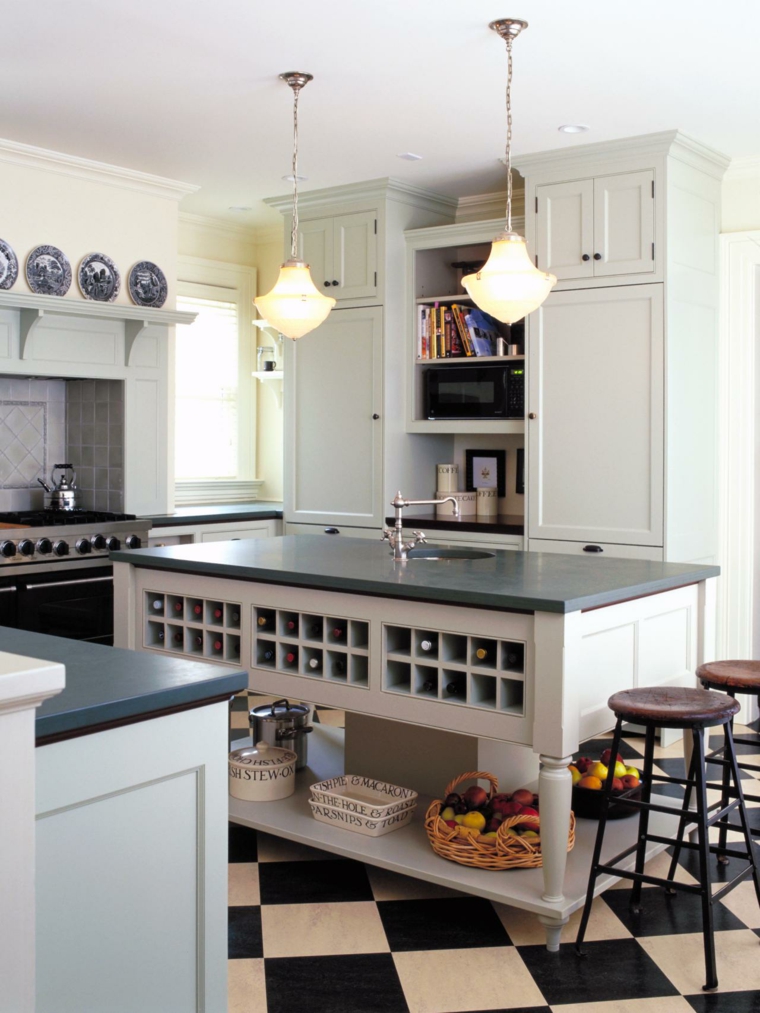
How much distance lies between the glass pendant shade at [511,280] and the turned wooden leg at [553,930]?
1.86 m

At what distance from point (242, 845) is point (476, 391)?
2787 millimetres

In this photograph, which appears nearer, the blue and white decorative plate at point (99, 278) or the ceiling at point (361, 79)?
the ceiling at point (361, 79)

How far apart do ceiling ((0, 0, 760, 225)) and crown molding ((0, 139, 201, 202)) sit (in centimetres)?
6

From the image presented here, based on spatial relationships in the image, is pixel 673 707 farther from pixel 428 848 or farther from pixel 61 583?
pixel 61 583

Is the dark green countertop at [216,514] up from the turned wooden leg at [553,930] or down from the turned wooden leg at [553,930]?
up

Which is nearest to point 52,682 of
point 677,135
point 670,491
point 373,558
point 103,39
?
point 373,558

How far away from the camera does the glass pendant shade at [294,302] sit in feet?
12.5

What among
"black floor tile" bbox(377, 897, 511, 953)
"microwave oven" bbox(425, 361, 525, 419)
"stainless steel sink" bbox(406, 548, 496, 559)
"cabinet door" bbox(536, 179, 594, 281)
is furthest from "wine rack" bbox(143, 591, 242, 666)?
"cabinet door" bbox(536, 179, 594, 281)

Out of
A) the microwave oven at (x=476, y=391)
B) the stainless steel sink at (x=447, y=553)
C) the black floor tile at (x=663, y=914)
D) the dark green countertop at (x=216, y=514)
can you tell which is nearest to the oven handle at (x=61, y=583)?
the dark green countertop at (x=216, y=514)

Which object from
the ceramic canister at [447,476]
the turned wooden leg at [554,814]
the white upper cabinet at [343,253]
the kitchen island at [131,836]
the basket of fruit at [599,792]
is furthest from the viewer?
the ceramic canister at [447,476]

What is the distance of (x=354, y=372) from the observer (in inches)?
224

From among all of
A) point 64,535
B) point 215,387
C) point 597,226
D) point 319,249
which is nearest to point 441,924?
point 64,535

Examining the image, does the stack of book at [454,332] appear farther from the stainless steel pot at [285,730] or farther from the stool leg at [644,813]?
the stool leg at [644,813]

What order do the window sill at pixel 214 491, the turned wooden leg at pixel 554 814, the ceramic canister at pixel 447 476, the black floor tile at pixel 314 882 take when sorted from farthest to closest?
1. the window sill at pixel 214 491
2. the ceramic canister at pixel 447 476
3. the black floor tile at pixel 314 882
4. the turned wooden leg at pixel 554 814
